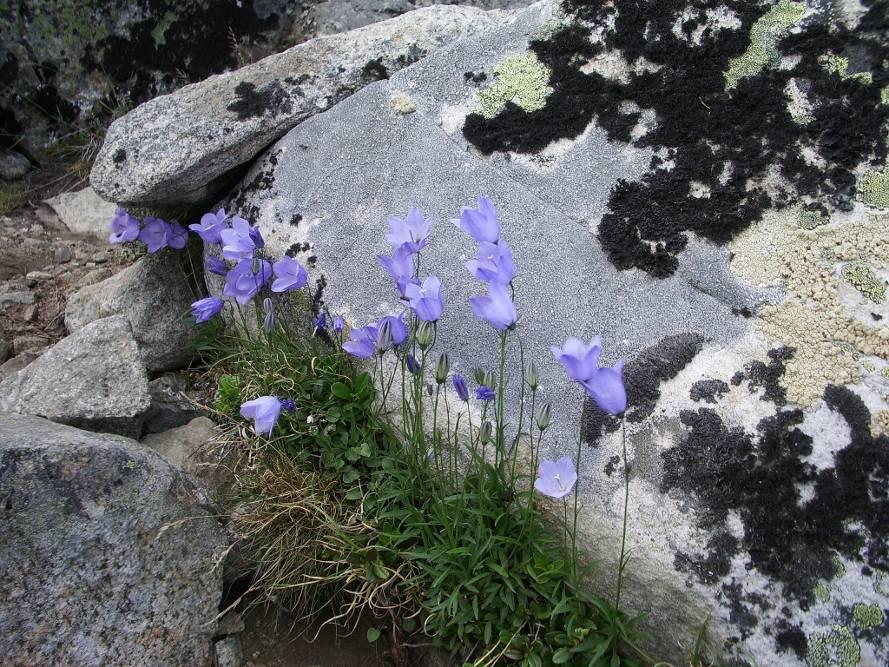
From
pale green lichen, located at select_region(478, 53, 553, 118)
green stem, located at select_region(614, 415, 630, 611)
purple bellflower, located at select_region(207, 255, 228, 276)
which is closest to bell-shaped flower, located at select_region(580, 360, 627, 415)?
green stem, located at select_region(614, 415, 630, 611)

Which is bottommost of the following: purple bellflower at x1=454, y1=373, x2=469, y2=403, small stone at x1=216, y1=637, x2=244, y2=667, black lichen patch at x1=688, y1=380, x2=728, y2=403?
small stone at x1=216, y1=637, x2=244, y2=667

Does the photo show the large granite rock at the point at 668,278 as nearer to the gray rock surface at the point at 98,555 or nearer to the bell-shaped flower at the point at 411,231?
the bell-shaped flower at the point at 411,231

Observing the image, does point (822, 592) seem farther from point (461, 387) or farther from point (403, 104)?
point (403, 104)

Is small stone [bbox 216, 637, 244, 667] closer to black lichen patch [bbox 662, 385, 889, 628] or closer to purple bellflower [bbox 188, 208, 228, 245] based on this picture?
black lichen patch [bbox 662, 385, 889, 628]

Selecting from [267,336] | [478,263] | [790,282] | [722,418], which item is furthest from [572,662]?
[267,336]

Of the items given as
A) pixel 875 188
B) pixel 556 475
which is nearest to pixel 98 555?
pixel 556 475

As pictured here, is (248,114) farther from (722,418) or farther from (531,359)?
(722,418)
